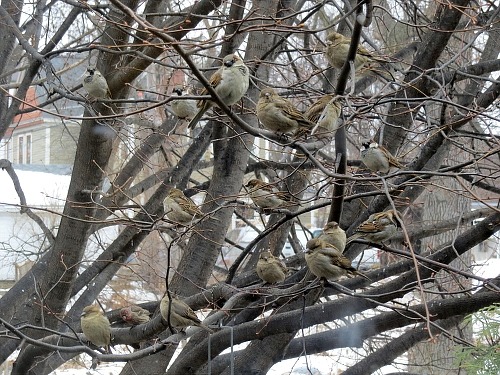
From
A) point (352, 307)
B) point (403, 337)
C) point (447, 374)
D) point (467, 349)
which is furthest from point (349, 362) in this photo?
point (467, 349)

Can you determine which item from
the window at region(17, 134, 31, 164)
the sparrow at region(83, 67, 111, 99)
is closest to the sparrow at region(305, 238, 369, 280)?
the sparrow at region(83, 67, 111, 99)

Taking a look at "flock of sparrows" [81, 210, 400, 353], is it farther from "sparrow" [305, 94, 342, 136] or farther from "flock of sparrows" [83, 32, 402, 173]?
"sparrow" [305, 94, 342, 136]

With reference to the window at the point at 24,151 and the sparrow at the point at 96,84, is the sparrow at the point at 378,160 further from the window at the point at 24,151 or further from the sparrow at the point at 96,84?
the window at the point at 24,151

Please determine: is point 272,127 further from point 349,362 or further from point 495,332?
point 349,362

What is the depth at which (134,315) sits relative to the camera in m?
6.55

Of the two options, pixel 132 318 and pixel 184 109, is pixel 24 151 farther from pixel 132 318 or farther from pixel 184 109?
pixel 184 109

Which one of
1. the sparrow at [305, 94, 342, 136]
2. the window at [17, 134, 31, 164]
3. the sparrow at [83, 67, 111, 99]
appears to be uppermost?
the window at [17, 134, 31, 164]

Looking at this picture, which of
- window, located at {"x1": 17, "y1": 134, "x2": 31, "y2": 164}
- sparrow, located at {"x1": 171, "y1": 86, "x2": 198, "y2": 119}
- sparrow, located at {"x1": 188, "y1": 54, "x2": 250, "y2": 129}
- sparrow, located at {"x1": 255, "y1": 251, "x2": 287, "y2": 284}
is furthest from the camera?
window, located at {"x1": 17, "y1": 134, "x2": 31, "y2": 164}

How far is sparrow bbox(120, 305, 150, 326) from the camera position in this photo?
6496 millimetres

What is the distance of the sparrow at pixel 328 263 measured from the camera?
14.6 ft

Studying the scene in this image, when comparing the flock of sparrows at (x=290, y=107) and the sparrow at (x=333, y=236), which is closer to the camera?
the flock of sparrows at (x=290, y=107)

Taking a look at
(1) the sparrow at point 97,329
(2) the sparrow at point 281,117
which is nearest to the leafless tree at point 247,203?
(1) the sparrow at point 97,329

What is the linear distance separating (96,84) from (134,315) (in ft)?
6.63

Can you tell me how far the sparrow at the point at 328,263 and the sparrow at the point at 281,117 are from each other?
720mm
